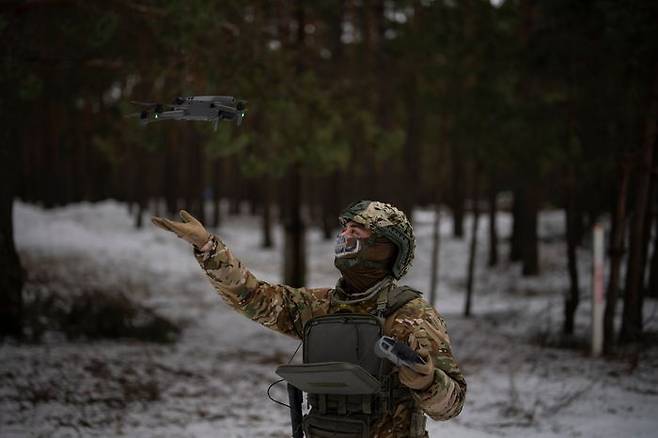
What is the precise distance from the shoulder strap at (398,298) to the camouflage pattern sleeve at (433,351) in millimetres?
24

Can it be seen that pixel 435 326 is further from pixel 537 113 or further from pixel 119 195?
pixel 119 195

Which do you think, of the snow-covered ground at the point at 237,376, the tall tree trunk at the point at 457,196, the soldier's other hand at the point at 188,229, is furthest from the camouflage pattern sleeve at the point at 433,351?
the tall tree trunk at the point at 457,196

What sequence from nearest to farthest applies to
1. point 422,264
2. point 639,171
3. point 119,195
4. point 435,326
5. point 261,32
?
1. point 435,326
2. point 639,171
3. point 261,32
4. point 422,264
5. point 119,195

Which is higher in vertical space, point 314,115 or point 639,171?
point 314,115

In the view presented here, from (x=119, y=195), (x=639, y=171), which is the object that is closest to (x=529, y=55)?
(x=639, y=171)

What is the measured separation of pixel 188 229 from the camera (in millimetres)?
2971

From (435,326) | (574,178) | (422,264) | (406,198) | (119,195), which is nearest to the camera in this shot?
(435,326)

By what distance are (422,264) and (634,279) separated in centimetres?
1124

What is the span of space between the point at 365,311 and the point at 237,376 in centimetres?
533

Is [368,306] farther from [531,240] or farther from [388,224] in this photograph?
[531,240]

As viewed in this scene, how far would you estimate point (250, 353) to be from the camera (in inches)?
378

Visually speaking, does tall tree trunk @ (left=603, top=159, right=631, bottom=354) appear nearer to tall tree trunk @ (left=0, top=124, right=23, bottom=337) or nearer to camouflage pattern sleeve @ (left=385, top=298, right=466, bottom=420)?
camouflage pattern sleeve @ (left=385, top=298, right=466, bottom=420)

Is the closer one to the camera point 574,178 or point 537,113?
point 574,178

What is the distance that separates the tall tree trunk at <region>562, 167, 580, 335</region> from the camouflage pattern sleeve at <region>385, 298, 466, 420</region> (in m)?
7.19
